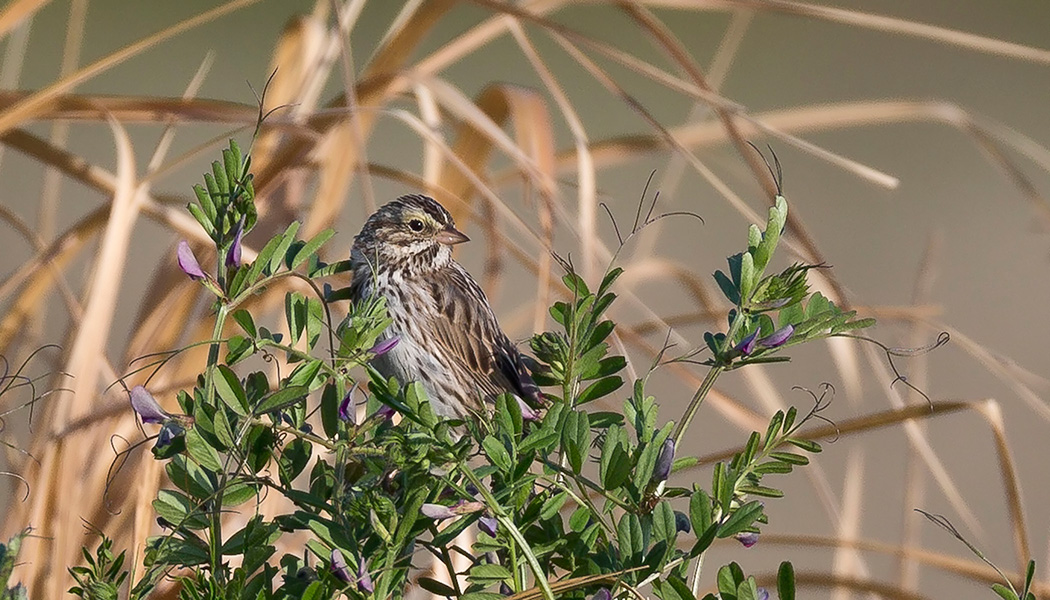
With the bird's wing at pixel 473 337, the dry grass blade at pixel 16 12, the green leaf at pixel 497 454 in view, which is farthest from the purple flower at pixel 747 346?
the dry grass blade at pixel 16 12

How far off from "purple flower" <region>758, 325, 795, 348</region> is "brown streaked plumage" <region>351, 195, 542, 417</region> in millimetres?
1153

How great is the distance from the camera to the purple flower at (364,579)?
1.01m

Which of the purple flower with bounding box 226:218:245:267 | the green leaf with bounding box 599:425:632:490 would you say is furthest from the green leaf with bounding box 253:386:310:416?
the green leaf with bounding box 599:425:632:490

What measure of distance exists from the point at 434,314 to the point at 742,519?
4.76 ft

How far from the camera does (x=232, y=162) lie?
1.09 m

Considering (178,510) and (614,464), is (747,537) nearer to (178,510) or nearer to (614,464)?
(614,464)

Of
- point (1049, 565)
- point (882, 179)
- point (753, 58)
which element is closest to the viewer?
point (882, 179)

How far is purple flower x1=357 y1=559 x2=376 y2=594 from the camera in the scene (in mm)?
1007

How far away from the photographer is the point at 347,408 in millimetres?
1133

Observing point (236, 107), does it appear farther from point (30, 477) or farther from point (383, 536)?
point (383, 536)

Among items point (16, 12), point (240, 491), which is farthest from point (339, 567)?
point (16, 12)

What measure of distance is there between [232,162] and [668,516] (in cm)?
47

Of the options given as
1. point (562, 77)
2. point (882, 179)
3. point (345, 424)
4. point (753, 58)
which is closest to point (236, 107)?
point (882, 179)

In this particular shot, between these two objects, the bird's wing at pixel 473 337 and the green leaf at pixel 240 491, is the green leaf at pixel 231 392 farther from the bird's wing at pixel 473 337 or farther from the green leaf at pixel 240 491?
the bird's wing at pixel 473 337
